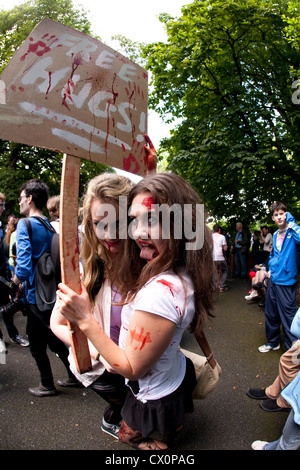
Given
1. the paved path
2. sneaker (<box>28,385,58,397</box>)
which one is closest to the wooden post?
the paved path

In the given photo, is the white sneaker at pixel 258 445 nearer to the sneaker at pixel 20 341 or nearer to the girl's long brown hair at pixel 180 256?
the girl's long brown hair at pixel 180 256

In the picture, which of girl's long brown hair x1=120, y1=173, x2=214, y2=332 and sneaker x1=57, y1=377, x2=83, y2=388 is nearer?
girl's long brown hair x1=120, y1=173, x2=214, y2=332

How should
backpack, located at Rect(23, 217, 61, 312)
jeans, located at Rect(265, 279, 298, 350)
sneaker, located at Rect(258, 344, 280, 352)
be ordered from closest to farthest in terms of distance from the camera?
backpack, located at Rect(23, 217, 61, 312)
jeans, located at Rect(265, 279, 298, 350)
sneaker, located at Rect(258, 344, 280, 352)

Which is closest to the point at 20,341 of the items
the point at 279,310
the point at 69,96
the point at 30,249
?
the point at 30,249

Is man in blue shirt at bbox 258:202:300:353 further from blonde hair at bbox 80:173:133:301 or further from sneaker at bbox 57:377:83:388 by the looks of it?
blonde hair at bbox 80:173:133:301

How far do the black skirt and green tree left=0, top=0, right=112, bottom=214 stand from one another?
37.2 feet

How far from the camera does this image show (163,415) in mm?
1394

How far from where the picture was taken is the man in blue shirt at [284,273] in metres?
3.60

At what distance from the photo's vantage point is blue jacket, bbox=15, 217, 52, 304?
2.67 metres

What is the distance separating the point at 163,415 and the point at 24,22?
16.0 m
